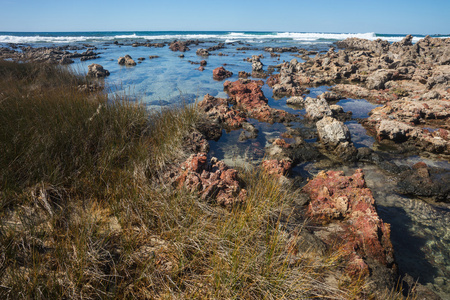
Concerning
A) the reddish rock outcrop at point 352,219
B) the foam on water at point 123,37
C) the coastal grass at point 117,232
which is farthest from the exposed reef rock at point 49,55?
the foam on water at point 123,37

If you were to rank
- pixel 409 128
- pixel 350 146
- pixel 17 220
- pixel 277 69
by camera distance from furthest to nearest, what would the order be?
pixel 277 69 < pixel 409 128 < pixel 350 146 < pixel 17 220

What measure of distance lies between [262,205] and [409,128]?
22.5 ft

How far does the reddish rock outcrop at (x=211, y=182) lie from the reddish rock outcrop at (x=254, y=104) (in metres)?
5.26

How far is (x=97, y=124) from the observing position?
14.5 feet

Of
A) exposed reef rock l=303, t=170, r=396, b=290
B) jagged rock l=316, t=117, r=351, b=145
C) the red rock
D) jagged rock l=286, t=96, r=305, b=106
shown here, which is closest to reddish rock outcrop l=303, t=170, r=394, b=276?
exposed reef rock l=303, t=170, r=396, b=290

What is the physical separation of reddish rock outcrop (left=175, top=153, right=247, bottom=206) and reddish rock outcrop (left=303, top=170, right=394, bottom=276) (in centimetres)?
140

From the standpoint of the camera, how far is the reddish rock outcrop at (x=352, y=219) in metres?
3.05

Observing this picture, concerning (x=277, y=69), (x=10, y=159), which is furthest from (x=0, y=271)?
(x=277, y=69)

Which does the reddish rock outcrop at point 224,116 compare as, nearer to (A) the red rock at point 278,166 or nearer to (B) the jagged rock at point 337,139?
(B) the jagged rock at point 337,139

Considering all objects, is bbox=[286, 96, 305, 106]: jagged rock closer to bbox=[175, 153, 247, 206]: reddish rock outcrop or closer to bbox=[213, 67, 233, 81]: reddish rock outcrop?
bbox=[213, 67, 233, 81]: reddish rock outcrop

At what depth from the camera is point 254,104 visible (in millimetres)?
9867

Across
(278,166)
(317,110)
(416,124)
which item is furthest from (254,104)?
(416,124)

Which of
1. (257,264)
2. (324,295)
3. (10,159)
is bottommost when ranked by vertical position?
(324,295)

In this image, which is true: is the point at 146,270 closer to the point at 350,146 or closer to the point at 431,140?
the point at 350,146
